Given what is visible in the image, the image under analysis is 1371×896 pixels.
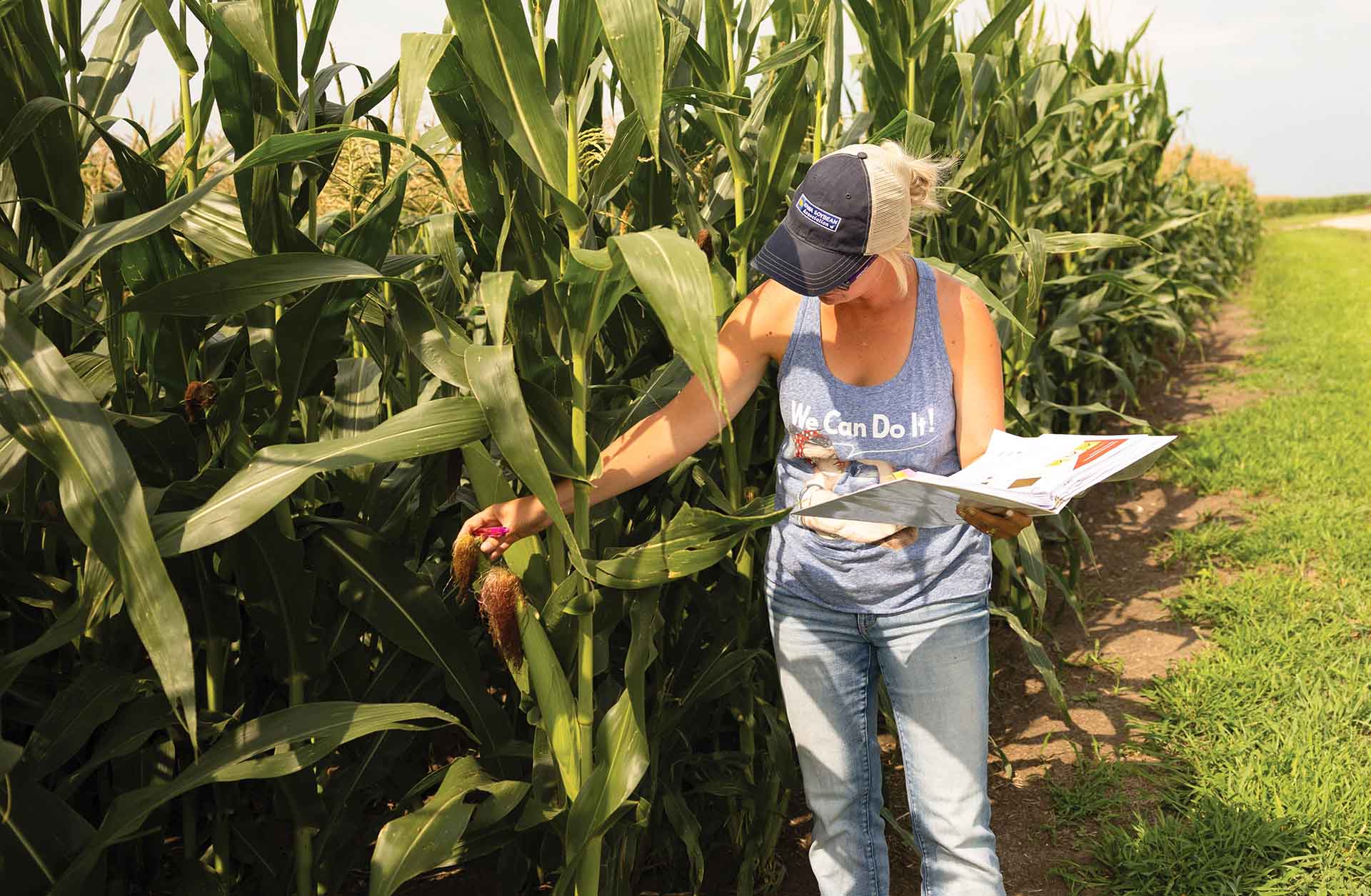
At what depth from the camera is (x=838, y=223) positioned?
1.72 metres

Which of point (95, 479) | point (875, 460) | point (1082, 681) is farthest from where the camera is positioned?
point (1082, 681)

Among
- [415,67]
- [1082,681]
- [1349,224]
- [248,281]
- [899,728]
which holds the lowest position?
[1082,681]

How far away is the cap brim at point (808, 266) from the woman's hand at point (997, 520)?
404 mm

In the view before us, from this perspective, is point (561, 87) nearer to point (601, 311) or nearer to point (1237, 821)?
point (601, 311)

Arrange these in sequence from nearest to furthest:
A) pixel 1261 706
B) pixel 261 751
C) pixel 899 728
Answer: pixel 261 751, pixel 899 728, pixel 1261 706

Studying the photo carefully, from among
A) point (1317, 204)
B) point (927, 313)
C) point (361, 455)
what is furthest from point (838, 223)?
point (1317, 204)

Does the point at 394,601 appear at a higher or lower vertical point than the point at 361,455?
lower

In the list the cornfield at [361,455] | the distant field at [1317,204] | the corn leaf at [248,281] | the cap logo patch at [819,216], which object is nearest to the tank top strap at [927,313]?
the cap logo patch at [819,216]

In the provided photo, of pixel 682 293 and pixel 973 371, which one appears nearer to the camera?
pixel 682 293

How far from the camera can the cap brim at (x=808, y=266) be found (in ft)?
5.67

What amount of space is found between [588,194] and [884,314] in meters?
0.55

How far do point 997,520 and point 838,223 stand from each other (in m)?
0.51

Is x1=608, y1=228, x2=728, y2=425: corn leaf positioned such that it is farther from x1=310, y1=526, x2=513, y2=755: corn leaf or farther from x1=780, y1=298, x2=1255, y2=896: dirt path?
x1=780, y1=298, x2=1255, y2=896: dirt path

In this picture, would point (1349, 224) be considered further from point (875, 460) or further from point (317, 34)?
point (317, 34)
